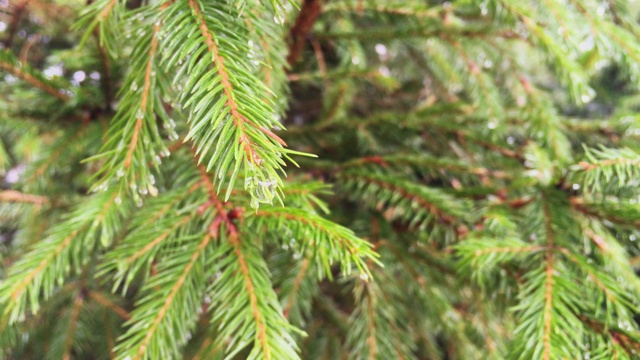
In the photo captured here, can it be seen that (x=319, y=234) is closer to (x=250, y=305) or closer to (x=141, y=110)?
(x=250, y=305)

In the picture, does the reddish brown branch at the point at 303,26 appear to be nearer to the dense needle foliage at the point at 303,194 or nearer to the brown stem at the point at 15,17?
the dense needle foliage at the point at 303,194

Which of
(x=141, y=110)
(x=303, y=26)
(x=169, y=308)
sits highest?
(x=141, y=110)

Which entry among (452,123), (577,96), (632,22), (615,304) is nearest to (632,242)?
(615,304)

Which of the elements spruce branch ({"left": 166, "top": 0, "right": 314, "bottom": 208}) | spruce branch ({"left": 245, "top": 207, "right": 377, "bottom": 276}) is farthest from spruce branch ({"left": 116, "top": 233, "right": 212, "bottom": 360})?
spruce branch ({"left": 166, "top": 0, "right": 314, "bottom": 208})

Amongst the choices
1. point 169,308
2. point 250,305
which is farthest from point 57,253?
point 250,305

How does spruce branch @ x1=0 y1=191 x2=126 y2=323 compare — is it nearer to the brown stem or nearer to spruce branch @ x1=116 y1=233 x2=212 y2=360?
spruce branch @ x1=116 y1=233 x2=212 y2=360

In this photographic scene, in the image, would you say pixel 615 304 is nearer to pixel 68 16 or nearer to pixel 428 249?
pixel 428 249

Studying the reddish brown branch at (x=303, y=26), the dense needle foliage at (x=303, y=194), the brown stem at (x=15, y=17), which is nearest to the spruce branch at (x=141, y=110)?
the dense needle foliage at (x=303, y=194)

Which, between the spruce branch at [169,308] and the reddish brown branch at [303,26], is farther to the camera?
the reddish brown branch at [303,26]
